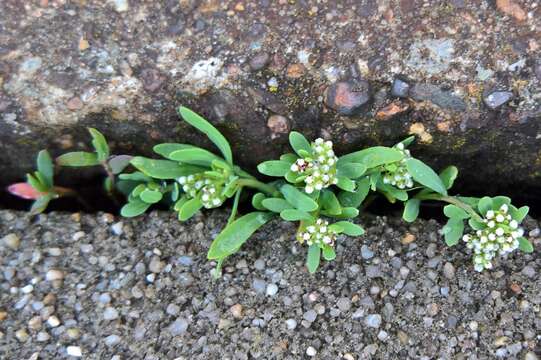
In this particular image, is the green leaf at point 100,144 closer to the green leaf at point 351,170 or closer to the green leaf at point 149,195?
the green leaf at point 149,195

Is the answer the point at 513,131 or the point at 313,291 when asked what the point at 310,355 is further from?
the point at 513,131

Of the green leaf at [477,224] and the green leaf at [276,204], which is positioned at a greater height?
the green leaf at [276,204]

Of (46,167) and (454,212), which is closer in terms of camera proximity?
(454,212)

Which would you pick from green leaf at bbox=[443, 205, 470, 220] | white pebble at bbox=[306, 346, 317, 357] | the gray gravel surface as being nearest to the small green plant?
green leaf at bbox=[443, 205, 470, 220]

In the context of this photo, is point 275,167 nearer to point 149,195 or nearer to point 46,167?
point 149,195

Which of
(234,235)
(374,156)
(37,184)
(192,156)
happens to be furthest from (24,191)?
(374,156)

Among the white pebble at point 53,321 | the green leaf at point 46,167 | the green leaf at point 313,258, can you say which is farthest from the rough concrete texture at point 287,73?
the white pebble at point 53,321

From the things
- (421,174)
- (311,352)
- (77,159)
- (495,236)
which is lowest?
(311,352)
